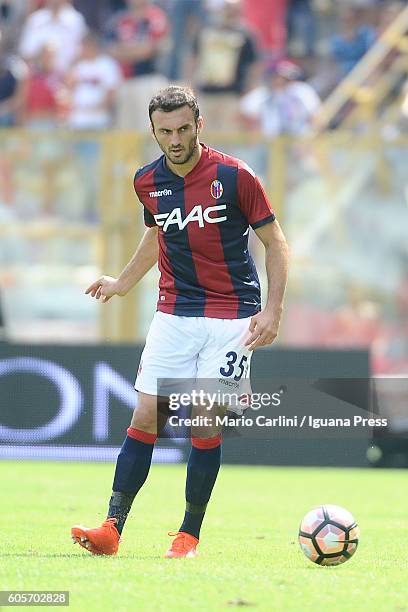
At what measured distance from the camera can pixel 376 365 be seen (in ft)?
50.8

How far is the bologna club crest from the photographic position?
267 inches

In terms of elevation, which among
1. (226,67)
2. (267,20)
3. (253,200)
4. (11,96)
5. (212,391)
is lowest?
(212,391)

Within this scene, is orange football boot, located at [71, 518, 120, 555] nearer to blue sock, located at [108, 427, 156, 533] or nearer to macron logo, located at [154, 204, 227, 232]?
blue sock, located at [108, 427, 156, 533]

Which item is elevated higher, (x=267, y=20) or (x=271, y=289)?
(x=267, y=20)

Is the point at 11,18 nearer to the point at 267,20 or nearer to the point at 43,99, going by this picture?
the point at 43,99

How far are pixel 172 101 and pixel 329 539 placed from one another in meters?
2.21

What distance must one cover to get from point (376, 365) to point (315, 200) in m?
2.11

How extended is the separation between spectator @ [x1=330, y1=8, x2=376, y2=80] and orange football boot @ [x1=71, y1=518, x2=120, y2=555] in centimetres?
1183

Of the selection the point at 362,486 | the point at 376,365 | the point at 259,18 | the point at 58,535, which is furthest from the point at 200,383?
the point at 259,18

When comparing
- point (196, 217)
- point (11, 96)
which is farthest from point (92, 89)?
point (196, 217)

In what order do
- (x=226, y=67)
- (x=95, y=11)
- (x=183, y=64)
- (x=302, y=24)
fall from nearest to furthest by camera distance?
(x=226, y=67) → (x=183, y=64) → (x=302, y=24) → (x=95, y=11)

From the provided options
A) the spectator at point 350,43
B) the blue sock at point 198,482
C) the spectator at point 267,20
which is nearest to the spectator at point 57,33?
the spectator at point 267,20


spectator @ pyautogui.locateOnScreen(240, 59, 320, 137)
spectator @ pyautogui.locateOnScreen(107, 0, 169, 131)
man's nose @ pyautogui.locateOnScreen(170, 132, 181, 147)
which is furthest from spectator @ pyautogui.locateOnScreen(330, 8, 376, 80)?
man's nose @ pyautogui.locateOnScreen(170, 132, 181, 147)

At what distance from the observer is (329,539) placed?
21.0 ft
